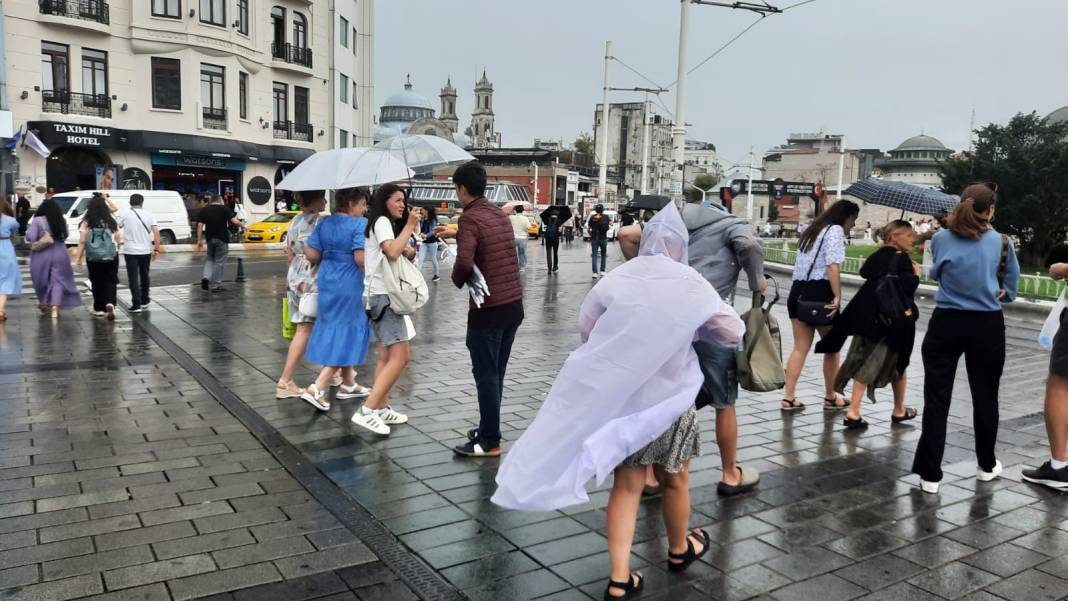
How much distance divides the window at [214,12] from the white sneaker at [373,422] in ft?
100.0

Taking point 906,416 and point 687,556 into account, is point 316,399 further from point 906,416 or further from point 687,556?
point 906,416

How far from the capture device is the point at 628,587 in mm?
3453

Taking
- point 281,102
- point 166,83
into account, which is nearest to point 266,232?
point 166,83

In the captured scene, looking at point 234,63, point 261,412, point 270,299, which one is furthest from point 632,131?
point 261,412

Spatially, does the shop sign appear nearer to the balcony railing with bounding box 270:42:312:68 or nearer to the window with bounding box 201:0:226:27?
the balcony railing with bounding box 270:42:312:68

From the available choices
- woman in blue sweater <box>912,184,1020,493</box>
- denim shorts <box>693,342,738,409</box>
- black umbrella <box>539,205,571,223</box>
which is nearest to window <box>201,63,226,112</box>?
black umbrella <box>539,205,571,223</box>

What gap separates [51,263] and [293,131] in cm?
2733

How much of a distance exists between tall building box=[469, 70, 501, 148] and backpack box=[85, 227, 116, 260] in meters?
103

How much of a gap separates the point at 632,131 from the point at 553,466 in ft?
346

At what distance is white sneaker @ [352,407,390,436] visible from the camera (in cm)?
573

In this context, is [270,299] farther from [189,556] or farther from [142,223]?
[189,556]

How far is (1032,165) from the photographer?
24.8m

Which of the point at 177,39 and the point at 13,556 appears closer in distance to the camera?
the point at 13,556

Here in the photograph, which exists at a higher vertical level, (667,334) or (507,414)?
(667,334)
